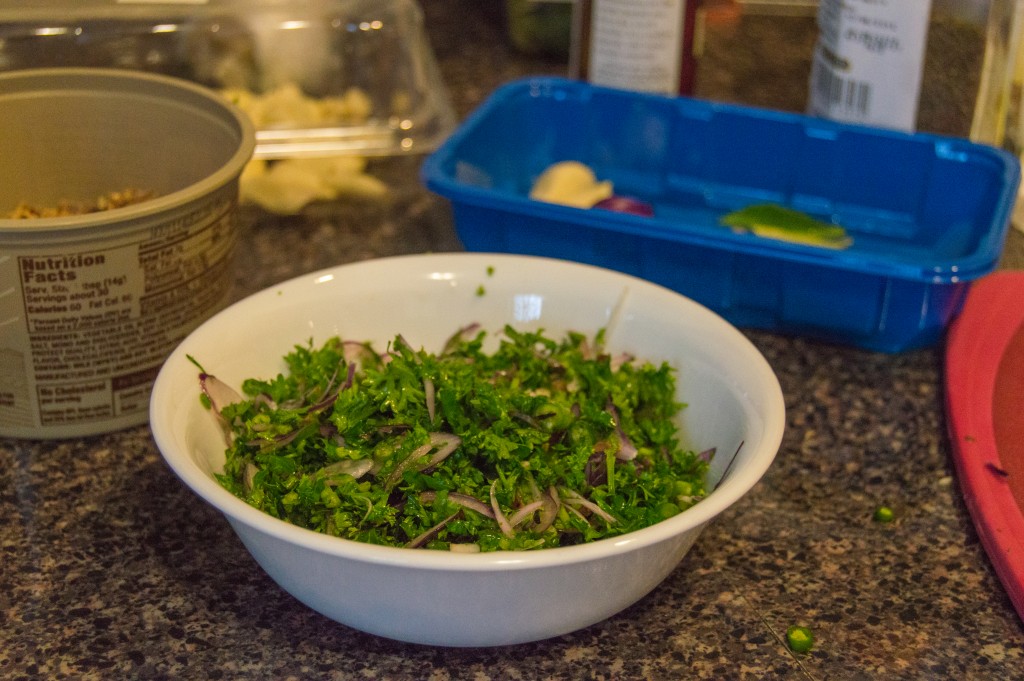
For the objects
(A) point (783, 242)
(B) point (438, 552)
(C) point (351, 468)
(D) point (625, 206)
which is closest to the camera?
(B) point (438, 552)

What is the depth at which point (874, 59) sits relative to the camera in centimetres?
113

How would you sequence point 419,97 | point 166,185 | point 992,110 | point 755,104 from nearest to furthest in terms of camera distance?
point 166,185 → point 992,110 → point 419,97 → point 755,104

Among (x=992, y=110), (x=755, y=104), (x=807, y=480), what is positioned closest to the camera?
(x=807, y=480)

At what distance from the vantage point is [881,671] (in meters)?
0.65

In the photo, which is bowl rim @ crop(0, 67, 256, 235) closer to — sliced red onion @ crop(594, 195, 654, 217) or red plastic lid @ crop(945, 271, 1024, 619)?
sliced red onion @ crop(594, 195, 654, 217)

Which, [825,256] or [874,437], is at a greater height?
[825,256]

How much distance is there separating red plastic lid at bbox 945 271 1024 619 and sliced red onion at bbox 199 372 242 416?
1.69 ft

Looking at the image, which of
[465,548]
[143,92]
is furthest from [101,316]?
[465,548]

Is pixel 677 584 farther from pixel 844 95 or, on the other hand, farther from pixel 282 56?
pixel 282 56

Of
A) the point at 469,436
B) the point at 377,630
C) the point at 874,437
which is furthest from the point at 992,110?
the point at 377,630

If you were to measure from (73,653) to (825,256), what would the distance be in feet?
2.03

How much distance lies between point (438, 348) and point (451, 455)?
0.20m

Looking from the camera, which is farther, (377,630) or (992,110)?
(992,110)

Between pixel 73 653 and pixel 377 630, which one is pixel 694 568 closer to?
pixel 377 630
